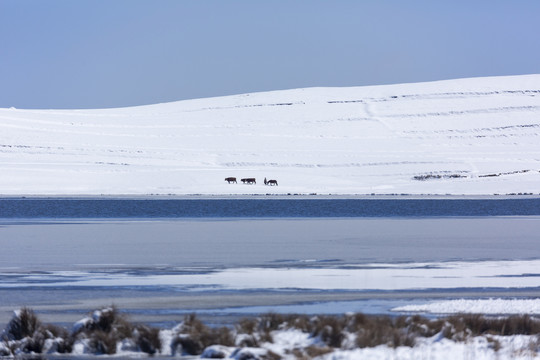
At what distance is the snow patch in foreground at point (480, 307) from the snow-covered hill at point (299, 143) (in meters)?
37.1

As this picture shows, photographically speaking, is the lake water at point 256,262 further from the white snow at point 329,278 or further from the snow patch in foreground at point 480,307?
the snow patch in foreground at point 480,307

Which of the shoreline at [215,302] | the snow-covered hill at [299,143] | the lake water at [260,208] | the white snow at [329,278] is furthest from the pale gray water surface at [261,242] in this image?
the snow-covered hill at [299,143]

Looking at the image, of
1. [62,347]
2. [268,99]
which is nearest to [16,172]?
[268,99]

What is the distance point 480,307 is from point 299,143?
A: 54964 mm

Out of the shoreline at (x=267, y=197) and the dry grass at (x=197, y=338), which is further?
the shoreline at (x=267, y=197)

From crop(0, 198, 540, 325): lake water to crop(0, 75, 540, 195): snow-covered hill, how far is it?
20.0 m

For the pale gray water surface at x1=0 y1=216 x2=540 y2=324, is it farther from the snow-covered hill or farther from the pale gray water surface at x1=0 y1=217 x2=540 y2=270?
the snow-covered hill

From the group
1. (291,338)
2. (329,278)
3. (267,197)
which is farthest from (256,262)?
(267,197)

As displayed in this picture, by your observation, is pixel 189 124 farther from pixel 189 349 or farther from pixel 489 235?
pixel 189 349

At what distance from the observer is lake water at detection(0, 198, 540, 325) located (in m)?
13.2

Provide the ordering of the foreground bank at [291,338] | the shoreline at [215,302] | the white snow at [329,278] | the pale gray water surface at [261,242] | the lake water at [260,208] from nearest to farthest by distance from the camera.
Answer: the foreground bank at [291,338], the shoreline at [215,302], the white snow at [329,278], the pale gray water surface at [261,242], the lake water at [260,208]

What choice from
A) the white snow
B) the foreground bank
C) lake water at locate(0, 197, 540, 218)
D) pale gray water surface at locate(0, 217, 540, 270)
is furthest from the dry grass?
lake water at locate(0, 197, 540, 218)

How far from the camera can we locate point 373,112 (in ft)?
259

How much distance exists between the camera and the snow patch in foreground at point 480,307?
12.1 metres
